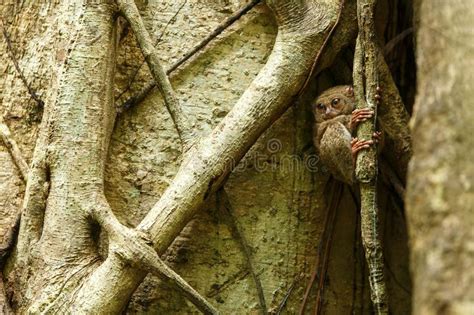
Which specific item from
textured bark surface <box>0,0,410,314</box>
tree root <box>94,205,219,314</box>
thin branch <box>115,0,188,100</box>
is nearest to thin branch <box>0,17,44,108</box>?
textured bark surface <box>0,0,410,314</box>

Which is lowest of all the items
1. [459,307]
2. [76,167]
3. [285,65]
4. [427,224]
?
[459,307]

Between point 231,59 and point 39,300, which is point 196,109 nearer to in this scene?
point 231,59

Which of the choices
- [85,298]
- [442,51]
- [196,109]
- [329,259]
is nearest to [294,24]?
[196,109]

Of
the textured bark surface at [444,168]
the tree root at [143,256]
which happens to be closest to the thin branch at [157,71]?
the tree root at [143,256]

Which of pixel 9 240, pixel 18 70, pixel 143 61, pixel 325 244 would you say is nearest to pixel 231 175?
pixel 325 244

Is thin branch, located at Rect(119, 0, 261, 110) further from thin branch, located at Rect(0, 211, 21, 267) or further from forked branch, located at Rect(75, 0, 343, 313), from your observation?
thin branch, located at Rect(0, 211, 21, 267)

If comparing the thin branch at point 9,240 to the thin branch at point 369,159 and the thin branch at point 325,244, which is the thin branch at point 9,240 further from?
the thin branch at point 369,159
